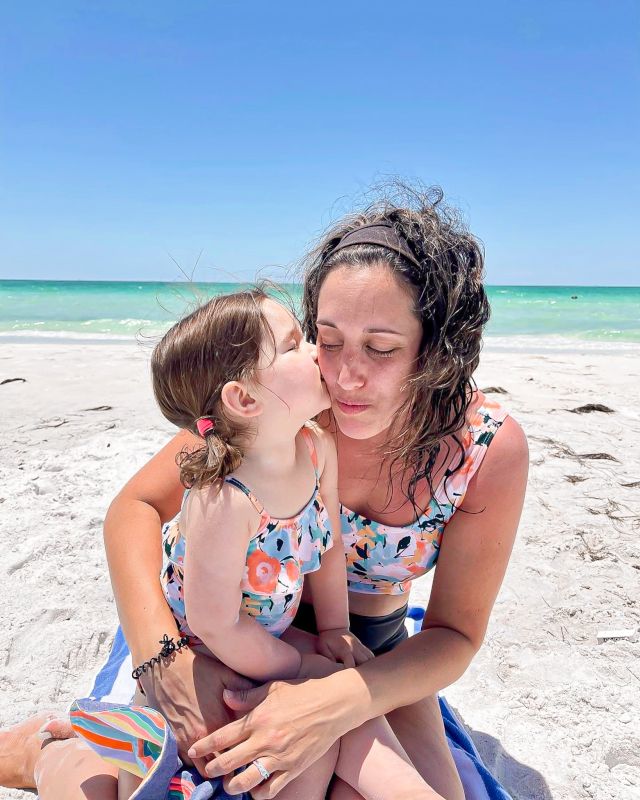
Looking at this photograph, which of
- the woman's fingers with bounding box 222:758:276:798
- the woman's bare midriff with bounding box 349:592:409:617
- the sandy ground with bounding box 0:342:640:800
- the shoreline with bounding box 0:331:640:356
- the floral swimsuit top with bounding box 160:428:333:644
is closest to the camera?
the woman's fingers with bounding box 222:758:276:798

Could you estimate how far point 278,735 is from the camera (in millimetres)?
1423

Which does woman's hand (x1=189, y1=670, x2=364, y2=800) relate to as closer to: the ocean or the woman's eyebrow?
the woman's eyebrow

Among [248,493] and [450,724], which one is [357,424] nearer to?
[248,493]

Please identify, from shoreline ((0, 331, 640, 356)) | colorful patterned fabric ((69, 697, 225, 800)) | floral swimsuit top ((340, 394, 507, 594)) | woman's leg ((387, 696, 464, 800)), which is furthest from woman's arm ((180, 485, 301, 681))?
shoreline ((0, 331, 640, 356))

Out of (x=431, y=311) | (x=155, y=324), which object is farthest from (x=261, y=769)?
(x=155, y=324)

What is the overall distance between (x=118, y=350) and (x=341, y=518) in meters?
10.5

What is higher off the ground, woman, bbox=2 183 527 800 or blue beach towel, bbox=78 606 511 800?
woman, bbox=2 183 527 800

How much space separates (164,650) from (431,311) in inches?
47.3

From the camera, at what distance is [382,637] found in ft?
7.16

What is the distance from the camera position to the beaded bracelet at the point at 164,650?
5.45 ft

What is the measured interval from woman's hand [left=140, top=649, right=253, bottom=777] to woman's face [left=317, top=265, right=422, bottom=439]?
739 mm

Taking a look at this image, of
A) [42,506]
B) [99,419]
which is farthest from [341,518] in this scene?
[99,419]

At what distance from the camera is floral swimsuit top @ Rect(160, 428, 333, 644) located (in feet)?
5.32

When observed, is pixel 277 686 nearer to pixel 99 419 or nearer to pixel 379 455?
pixel 379 455
